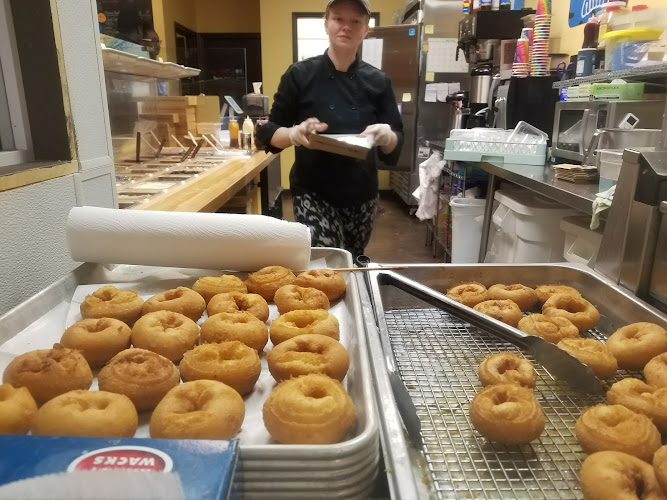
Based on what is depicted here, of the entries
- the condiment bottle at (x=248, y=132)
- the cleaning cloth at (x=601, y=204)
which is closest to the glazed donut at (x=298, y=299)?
the cleaning cloth at (x=601, y=204)

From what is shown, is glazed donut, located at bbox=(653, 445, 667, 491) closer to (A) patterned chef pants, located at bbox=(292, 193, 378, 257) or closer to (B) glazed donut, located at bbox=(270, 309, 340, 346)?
(B) glazed donut, located at bbox=(270, 309, 340, 346)

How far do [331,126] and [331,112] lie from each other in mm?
67

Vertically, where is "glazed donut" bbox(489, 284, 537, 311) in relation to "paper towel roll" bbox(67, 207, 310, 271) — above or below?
below

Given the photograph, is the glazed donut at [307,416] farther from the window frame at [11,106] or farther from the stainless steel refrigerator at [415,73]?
the stainless steel refrigerator at [415,73]

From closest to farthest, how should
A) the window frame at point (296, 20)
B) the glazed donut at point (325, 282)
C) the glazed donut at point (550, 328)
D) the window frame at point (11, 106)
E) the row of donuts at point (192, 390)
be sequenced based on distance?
the row of donuts at point (192, 390)
the glazed donut at point (550, 328)
the glazed donut at point (325, 282)
the window frame at point (11, 106)
the window frame at point (296, 20)

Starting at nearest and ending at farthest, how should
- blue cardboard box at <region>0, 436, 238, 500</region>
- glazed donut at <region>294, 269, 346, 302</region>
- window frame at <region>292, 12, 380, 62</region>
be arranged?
blue cardboard box at <region>0, 436, 238, 500</region> → glazed donut at <region>294, 269, 346, 302</region> → window frame at <region>292, 12, 380, 62</region>

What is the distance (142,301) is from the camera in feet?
3.99

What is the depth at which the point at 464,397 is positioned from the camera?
0.94m

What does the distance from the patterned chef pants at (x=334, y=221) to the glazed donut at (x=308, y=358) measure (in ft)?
4.65

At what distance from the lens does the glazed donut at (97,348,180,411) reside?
846 millimetres

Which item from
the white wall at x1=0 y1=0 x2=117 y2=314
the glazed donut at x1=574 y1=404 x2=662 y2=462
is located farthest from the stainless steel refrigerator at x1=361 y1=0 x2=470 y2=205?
the glazed donut at x1=574 y1=404 x2=662 y2=462

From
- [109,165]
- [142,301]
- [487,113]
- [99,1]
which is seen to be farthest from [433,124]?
[142,301]

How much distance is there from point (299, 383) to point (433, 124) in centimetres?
631

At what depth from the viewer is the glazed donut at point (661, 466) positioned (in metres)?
0.67
